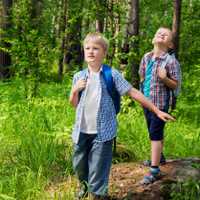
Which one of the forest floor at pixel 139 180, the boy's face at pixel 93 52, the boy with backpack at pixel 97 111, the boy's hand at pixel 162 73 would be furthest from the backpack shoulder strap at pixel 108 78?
the forest floor at pixel 139 180

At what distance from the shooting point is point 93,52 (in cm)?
449

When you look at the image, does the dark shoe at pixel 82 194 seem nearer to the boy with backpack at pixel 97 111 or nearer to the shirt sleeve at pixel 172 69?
the boy with backpack at pixel 97 111

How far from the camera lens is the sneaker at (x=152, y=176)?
17.2 ft

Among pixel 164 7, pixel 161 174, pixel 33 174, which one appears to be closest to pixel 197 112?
pixel 161 174

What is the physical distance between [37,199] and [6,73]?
39.2 ft

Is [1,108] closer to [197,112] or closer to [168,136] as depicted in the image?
[168,136]

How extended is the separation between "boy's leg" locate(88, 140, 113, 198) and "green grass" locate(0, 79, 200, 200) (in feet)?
0.76

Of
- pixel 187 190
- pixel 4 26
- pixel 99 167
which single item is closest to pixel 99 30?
pixel 4 26

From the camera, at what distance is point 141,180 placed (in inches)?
210

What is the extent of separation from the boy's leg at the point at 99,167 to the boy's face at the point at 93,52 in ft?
2.38

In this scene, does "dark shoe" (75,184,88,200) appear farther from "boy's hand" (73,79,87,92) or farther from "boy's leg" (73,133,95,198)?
"boy's hand" (73,79,87,92)

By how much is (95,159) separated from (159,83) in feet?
4.28

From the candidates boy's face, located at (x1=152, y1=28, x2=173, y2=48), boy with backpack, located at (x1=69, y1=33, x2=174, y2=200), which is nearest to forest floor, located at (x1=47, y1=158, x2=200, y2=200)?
boy with backpack, located at (x1=69, y1=33, x2=174, y2=200)

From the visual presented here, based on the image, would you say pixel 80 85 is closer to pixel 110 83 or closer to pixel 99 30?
pixel 110 83
